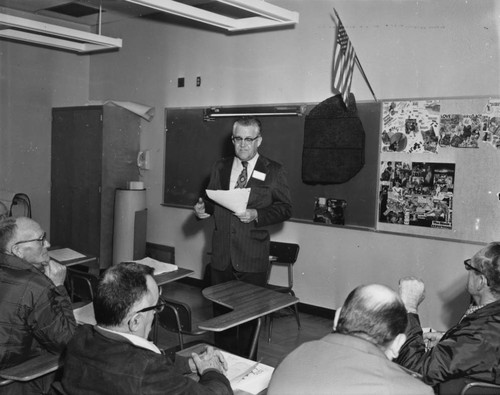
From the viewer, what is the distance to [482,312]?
2.03 meters


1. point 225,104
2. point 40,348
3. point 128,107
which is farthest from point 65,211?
point 40,348

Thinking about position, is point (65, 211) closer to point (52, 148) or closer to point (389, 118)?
point (52, 148)

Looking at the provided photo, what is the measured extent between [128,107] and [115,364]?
578 centimetres

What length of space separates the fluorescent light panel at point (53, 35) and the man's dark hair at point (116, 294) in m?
4.27

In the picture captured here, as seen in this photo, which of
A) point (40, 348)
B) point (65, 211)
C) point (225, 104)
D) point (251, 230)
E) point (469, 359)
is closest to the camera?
point (469, 359)

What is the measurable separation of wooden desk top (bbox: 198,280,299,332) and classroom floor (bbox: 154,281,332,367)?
120 cm

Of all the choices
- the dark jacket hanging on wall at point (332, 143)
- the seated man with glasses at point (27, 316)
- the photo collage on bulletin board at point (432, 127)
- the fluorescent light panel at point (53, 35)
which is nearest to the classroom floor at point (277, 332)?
the dark jacket hanging on wall at point (332, 143)

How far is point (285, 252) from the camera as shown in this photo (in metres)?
A: 5.34

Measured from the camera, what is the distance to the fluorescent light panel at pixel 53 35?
528 centimetres

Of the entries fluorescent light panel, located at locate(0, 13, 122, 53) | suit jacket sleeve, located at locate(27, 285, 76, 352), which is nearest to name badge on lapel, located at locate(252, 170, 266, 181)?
suit jacket sleeve, located at locate(27, 285, 76, 352)

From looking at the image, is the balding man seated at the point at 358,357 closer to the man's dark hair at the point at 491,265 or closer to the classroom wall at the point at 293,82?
the man's dark hair at the point at 491,265

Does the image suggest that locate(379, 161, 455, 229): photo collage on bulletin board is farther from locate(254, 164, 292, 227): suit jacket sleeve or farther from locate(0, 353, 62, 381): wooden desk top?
locate(0, 353, 62, 381): wooden desk top

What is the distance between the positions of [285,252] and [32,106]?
13.5ft

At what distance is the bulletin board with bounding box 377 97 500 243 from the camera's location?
437 cm
